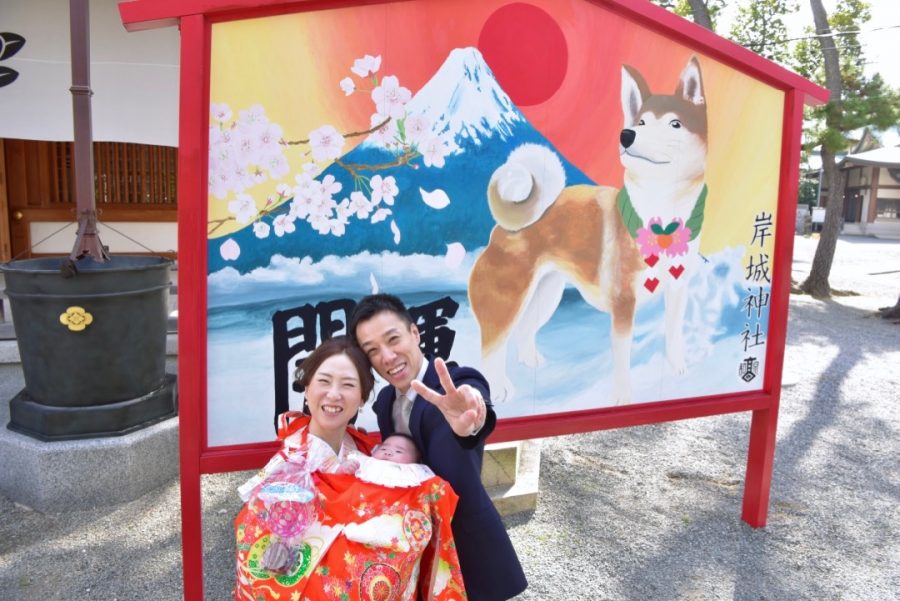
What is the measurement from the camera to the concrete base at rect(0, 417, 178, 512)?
304 cm

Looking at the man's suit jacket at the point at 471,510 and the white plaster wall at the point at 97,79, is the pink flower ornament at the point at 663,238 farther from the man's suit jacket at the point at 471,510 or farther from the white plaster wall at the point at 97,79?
the white plaster wall at the point at 97,79

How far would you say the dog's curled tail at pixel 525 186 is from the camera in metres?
2.32

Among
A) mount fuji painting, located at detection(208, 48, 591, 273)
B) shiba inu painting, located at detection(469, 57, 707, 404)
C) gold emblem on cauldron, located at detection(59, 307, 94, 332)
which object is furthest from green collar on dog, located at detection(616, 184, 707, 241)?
gold emblem on cauldron, located at detection(59, 307, 94, 332)

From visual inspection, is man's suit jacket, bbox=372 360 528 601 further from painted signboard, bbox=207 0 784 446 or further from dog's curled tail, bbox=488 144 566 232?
dog's curled tail, bbox=488 144 566 232

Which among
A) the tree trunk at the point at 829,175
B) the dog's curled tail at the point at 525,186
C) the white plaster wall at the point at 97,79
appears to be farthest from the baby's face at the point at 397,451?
the tree trunk at the point at 829,175

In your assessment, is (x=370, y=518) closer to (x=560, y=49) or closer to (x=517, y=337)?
(x=517, y=337)

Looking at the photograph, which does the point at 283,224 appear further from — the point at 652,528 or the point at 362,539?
the point at 652,528

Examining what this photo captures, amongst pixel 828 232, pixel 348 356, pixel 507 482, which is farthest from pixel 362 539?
pixel 828 232

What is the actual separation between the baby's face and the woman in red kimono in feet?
0.25

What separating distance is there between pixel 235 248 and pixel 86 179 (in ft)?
5.52

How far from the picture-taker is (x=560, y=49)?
236 cm

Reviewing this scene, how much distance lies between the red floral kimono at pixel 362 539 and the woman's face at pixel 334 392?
11cm

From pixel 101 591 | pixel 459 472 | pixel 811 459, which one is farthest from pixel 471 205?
pixel 811 459

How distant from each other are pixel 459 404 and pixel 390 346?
26cm
